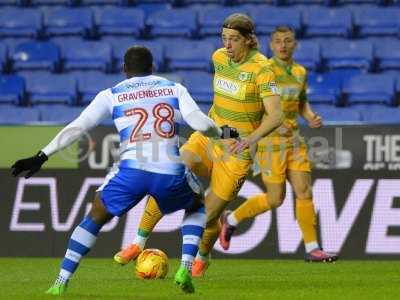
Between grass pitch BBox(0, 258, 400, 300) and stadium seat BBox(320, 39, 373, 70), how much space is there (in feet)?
15.9

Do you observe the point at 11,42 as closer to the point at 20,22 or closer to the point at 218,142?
the point at 20,22

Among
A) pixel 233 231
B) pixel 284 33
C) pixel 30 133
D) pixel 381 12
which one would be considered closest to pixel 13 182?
pixel 30 133

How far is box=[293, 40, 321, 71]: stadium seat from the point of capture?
52.9 feet

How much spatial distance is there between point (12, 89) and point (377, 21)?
5.06 meters

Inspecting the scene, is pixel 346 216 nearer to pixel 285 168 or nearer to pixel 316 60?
pixel 285 168

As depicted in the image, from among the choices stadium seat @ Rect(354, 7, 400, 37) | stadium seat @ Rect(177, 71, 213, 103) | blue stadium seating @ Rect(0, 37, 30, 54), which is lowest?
stadium seat @ Rect(177, 71, 213, 103)

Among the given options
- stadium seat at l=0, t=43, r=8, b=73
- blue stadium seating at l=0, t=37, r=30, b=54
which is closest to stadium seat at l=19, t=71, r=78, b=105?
stadium seat at l=0, t=43, r=8, b=73

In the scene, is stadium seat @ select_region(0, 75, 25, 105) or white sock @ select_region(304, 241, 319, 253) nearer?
white sock @ select_region(304, 241, 319, 253)

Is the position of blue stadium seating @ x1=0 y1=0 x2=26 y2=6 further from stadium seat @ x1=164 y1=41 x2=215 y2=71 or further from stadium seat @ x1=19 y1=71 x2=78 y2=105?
stadium seat @ x1=164 y1=41 x2=215 y2=71

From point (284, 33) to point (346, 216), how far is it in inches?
80.2

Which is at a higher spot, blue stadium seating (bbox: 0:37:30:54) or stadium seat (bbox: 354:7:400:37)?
stadium seat (bbox: 354:7:400:37)

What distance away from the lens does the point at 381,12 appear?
16656mm

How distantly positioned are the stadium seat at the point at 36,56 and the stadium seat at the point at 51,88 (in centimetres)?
24

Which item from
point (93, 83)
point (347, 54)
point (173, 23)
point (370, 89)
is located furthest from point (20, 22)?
point (370, 89)
